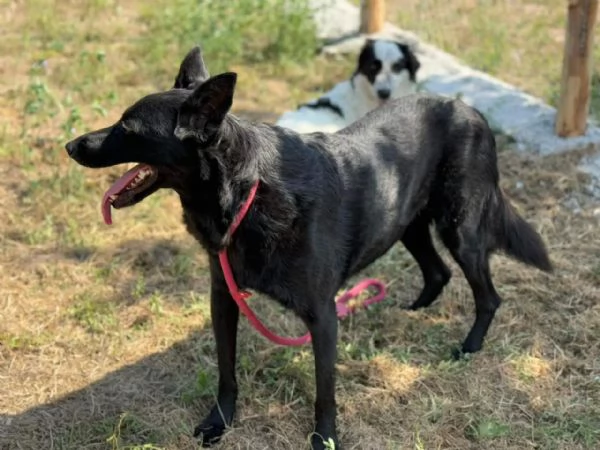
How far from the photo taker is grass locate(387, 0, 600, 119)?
7719mm

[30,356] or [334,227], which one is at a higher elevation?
[334,227]

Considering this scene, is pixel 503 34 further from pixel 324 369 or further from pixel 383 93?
pixel 324 369

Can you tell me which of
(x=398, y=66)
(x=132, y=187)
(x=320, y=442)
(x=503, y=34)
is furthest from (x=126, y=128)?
(x=503, y=34)

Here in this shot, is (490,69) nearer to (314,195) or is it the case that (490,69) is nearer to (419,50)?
(419,50)

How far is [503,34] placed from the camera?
8.52 m

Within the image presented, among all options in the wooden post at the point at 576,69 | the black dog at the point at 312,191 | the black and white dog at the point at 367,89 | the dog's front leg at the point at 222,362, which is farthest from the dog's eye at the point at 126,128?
the wooden post at the point at 576,69

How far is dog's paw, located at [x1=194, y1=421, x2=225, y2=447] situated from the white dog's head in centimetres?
344

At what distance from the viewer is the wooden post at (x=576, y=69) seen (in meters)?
5.46

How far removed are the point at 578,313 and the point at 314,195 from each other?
200 cm

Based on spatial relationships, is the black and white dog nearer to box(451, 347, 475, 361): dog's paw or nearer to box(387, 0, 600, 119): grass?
box(387, 0, 600, 119): grass

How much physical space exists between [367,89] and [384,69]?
0.22 m

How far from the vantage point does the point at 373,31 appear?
8.38m

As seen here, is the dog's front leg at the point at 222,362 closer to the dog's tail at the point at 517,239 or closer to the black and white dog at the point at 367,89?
the dog's tail at the point at 517,239

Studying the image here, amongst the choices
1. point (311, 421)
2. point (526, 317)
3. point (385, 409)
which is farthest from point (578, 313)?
point (311, 421)
